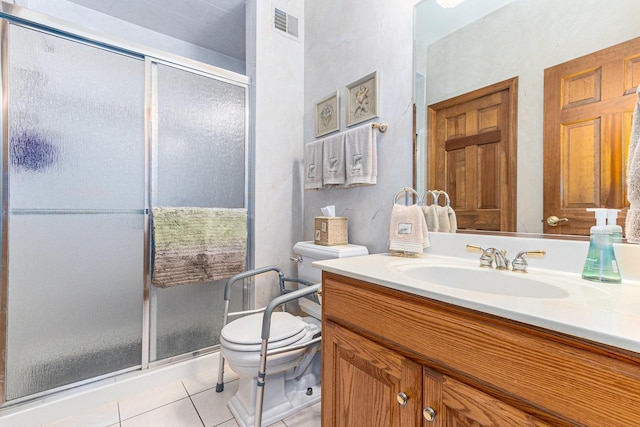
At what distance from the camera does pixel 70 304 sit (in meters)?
1.44

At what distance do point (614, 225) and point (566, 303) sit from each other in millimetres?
410

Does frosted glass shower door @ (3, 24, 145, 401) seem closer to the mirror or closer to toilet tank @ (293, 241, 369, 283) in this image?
toilet tank @ (293, 241, 369, 283)

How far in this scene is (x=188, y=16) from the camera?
2.22 metres

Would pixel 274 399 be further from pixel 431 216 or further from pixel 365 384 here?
pixel 431 216

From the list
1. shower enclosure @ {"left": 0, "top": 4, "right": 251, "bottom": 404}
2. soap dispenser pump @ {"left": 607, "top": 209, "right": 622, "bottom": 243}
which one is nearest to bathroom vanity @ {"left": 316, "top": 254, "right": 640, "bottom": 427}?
soap dispenser pump @ {"left": 607, "top": 209, "right": 622, "bottom": 243}

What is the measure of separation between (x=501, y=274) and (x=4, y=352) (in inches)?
81.4

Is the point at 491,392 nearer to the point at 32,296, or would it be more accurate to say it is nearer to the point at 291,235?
the point at 291,235

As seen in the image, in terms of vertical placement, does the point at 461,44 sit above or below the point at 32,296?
above

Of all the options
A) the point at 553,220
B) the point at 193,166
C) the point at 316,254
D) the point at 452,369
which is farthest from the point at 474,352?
the point at 193,166

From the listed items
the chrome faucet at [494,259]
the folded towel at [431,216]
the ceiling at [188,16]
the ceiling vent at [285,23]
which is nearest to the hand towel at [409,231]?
the folded towel at [431,216]

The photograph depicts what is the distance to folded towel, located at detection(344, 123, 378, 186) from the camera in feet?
4.96

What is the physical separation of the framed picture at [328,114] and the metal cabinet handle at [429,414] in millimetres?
1502

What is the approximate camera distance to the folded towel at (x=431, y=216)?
4.28 ft

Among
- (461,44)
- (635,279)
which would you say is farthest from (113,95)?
(635,279)
